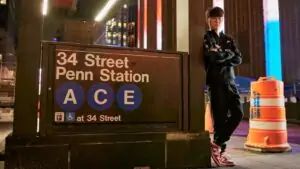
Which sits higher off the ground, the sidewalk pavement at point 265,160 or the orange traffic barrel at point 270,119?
the orange traffic barrel at point 270,119

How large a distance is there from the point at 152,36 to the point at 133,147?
740 cm

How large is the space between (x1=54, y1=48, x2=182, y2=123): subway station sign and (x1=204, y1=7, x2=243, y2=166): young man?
1.43ft

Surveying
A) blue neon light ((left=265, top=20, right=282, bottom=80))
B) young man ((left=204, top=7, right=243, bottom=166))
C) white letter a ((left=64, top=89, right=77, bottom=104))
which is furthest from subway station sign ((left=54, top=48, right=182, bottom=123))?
blue neon light ((left=265, top=20, right=282, bottom=80))

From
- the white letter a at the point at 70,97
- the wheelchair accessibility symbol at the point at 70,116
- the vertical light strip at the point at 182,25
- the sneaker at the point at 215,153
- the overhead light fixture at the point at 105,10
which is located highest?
the overhead light fixture at the point at 105,10

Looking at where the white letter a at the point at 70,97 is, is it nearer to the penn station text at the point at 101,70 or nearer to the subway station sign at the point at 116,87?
the subway station sign at the point at 116,87

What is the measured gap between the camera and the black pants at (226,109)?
3.70 meters

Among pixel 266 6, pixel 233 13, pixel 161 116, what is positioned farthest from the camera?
pixel 233 13

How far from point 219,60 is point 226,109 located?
587 mm

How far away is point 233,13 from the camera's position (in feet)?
106

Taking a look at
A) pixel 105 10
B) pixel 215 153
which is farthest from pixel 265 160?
pixel 105 10

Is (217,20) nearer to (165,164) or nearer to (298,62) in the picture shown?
(165,164)

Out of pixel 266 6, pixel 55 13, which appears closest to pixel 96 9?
pixel 55 13

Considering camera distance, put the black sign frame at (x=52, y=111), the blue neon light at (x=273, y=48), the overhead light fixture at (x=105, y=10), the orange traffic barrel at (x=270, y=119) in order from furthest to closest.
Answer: the blue neon light at (x=273, y=48)
the overhead light fixture at (x=105, y=10)
the orange traffic barrel at (x=270, y=119)
the black sign frame at (x=52, y=111)

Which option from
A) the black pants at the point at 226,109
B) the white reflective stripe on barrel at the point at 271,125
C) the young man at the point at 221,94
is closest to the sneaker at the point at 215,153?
the young man at the point at 221,94
